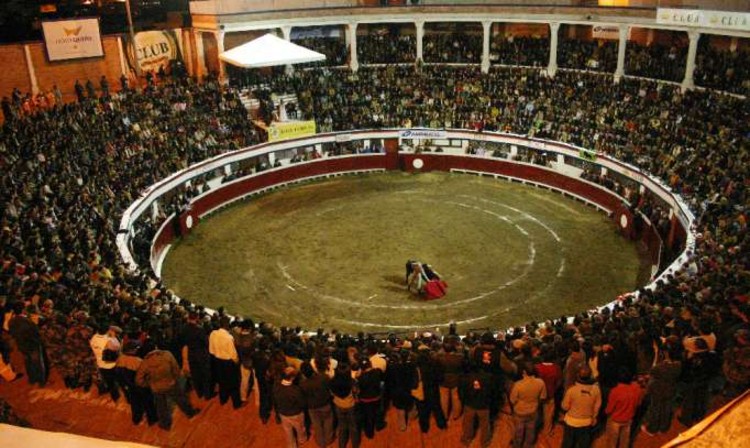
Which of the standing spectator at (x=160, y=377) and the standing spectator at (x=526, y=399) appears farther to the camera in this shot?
the standing spectator at (x=160, y=377)

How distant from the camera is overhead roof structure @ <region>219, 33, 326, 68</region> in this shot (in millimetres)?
35188

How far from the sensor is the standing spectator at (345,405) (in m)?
10.4

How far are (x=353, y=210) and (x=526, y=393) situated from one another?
73.7 ft

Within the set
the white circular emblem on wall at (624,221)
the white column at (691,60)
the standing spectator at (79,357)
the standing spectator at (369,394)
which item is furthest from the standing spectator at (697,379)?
the white column at (691,60)

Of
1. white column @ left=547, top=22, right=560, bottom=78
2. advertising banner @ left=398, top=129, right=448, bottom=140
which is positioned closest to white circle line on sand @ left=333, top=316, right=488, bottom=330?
advertising banner @ left=398, top=129, right=448, bottom=140

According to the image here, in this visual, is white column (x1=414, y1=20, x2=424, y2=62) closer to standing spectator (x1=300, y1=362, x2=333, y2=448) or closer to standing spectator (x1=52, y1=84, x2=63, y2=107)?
standing spectator (x1=52, y1=84, x2=63, y2=107)

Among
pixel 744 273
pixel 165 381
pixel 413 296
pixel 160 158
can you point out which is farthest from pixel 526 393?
pixel 160 158

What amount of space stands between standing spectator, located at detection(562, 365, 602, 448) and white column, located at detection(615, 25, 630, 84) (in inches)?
1200

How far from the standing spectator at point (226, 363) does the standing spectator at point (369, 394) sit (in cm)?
250

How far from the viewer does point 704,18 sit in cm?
3172

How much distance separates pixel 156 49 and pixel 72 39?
219 inches

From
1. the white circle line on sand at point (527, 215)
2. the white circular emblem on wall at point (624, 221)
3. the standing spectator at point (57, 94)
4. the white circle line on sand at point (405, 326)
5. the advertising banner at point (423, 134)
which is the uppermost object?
the standing spectator at point (57, 94)

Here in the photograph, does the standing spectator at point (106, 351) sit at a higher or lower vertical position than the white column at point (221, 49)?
lower

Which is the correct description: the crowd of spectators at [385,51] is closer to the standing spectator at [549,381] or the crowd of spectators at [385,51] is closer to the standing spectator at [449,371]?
the standing spectator at [549,381]
